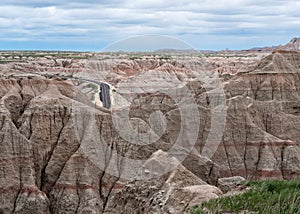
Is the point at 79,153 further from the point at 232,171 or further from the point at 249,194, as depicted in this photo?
the point at 249,194

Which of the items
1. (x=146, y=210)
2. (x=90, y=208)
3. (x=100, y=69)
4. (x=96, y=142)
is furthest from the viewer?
(x=100, y=69)

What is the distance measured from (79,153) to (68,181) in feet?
6.74

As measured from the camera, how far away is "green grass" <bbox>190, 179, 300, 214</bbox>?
17078 mm

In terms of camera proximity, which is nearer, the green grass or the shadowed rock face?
the green grass

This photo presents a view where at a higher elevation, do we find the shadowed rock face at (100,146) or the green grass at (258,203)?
the green grass at (258,203)

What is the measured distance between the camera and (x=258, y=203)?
17.5m

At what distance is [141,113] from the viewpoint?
44406 mm

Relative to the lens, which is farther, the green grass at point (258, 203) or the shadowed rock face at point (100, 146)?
the shadowed rock face at point (100, 146)

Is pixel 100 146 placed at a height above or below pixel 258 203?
below

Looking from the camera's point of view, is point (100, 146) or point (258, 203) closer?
point (258, 203)

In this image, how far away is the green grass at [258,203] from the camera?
672 inches

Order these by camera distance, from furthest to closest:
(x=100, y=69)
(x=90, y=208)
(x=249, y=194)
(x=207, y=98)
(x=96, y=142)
Result: (x=100, y=69) < (x=207, y=98) < (x=96, y=142) < (x=90, y=208) < (x=249, y=194)

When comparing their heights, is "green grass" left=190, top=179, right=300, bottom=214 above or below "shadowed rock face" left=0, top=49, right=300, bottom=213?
above

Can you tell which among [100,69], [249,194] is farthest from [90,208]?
[100,69]
